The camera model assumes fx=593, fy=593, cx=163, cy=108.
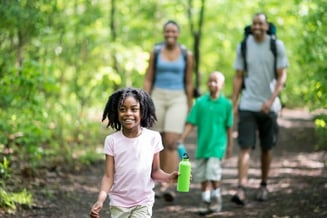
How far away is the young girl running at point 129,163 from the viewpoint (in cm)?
434

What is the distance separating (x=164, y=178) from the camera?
14.4 feet

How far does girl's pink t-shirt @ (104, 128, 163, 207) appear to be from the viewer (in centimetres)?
435

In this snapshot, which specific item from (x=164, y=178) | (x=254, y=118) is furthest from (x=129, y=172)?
(x=254, y=118)

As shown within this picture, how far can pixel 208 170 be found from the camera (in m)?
7.21

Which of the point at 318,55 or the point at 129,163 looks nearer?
the point at 129,163

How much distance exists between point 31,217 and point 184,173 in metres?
2.58

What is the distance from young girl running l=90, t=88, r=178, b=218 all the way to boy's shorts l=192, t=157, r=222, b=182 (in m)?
2.80

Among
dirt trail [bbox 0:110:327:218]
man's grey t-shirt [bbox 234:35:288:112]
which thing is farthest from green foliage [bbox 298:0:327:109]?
dirt trail [bbox 0:110:327:218]

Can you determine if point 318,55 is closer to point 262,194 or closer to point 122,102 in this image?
point 262,194

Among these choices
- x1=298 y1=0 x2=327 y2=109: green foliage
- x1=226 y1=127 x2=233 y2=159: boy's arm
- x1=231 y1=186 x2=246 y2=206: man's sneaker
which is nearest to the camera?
x1=298 y1=0 x2=327 y2=109: green foliage

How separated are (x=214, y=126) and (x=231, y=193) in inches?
62.3

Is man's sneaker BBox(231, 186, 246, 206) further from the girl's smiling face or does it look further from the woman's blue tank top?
the girl's smiling face

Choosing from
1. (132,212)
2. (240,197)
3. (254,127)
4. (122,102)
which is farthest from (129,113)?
(254,127)

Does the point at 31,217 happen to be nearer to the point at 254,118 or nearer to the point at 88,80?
the point at 254,118
